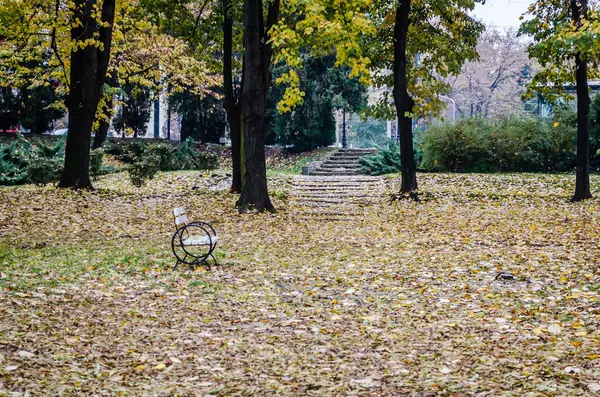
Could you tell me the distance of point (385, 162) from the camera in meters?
27.6

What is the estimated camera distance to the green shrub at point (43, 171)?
22.2 metres

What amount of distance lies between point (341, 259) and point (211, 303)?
134 inches

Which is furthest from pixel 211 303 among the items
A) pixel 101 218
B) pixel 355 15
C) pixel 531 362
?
pixel 355 15

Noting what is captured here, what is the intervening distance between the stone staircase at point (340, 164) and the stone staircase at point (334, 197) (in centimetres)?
163

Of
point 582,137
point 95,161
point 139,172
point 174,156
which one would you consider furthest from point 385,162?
point 95,161

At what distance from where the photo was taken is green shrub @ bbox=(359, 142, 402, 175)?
2725 cm

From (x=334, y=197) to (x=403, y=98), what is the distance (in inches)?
141

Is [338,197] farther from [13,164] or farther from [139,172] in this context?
[13,164]

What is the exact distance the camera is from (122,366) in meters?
5.59

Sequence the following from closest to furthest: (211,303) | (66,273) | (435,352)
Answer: (435,352), (211,303), (66,273)

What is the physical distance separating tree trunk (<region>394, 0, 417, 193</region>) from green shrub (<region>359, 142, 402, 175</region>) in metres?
7.61

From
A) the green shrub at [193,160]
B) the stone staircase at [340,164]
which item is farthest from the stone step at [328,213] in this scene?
the green shrub at [193,160]

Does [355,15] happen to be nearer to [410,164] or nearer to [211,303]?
[410,164]

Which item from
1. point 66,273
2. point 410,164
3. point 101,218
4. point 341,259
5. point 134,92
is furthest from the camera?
point 134,92
